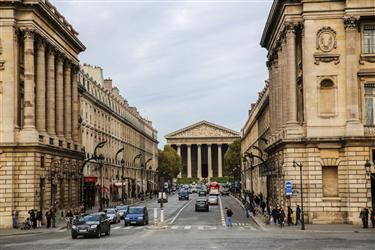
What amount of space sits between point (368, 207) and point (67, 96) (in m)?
36.8

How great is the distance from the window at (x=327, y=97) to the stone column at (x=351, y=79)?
1394 mm

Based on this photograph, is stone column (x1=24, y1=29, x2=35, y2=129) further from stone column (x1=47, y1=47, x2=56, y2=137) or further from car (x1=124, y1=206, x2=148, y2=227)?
car (x1=124, y1=206, x2=148, y2=227)

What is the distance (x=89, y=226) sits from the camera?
4631 cm

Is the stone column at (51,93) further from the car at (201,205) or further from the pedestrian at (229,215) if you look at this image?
the car at (201,205)

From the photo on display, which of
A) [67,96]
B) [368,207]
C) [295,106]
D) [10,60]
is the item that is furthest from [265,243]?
[67,96]

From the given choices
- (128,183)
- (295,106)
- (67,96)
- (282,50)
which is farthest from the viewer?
(128,183)

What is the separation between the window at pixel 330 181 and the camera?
192 ft

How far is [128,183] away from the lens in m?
136

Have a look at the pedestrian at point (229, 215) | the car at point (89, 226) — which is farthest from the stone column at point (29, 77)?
the pedestrian at point (229, 215)

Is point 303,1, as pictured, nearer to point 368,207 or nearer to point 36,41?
point 368,207

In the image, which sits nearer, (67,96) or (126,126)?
(67,96)

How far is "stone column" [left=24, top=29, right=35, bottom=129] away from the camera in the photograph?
6094cm

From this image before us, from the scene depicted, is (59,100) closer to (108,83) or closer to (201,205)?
(201,205)

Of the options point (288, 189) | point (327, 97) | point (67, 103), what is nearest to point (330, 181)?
point (288, 189)
